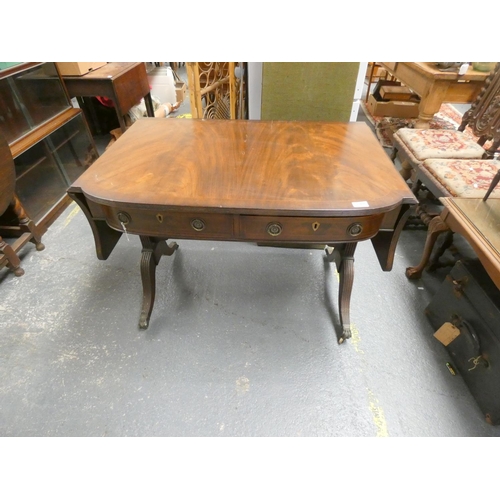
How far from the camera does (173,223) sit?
3.31ft

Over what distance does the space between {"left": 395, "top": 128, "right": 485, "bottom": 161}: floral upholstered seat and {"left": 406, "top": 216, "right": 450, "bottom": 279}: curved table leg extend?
594mm

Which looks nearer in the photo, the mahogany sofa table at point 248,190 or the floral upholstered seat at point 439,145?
the mahogany sofa table at point 248,190

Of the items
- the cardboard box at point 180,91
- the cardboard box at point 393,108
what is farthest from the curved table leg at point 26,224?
the cardboard box at point 393,108

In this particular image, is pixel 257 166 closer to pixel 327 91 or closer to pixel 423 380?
pixel 327 91

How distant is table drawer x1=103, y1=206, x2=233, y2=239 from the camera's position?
0.98 m

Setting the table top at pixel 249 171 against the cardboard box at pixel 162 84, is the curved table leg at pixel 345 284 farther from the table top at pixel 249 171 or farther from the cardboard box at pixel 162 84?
the cardboard box at pixel 162 84

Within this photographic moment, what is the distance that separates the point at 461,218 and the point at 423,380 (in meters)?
0.70

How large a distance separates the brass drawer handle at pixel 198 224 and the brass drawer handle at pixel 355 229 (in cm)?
48

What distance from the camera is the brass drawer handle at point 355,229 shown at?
0.97 meters

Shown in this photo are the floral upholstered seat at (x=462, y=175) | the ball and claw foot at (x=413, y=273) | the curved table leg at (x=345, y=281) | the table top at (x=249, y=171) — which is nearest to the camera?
the table top at (x=249, y=171)

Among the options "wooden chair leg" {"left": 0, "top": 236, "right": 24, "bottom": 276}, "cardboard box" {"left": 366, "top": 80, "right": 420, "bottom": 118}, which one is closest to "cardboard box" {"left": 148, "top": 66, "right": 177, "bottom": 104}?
"cardboard box" {"left": 366, "top": 80, "right": 420, "bottom": 118}

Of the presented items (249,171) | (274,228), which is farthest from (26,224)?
(274,228)

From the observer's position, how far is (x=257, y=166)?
42.9 inches

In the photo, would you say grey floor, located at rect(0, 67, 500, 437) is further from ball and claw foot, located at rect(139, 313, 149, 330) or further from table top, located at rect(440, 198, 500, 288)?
table top, located at rect(440, 198, 500, 288)
